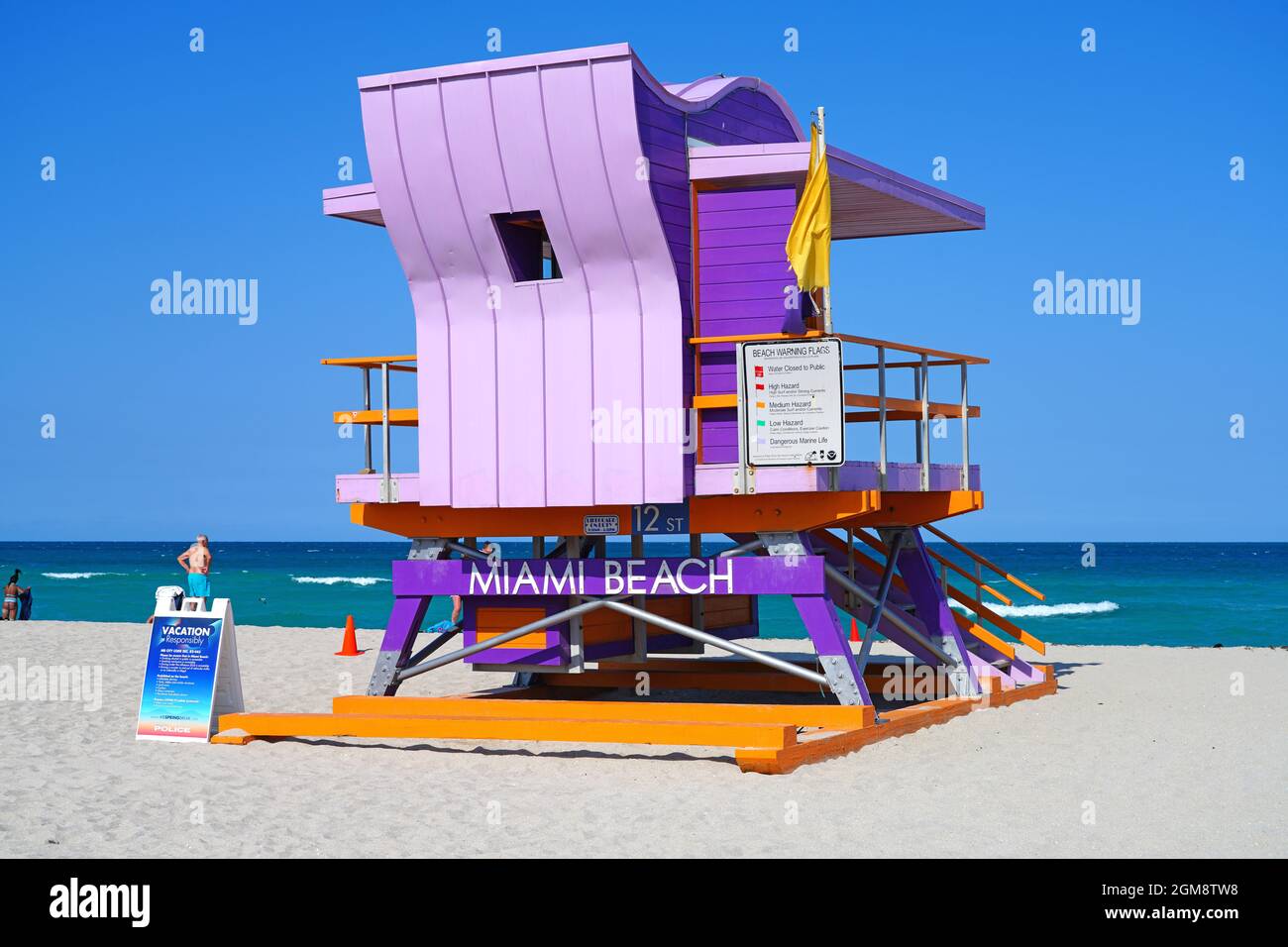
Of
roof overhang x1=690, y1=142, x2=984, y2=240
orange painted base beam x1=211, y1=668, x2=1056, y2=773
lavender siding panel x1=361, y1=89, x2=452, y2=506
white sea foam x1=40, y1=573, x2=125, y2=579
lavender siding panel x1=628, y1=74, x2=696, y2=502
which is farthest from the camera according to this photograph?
white sea foam x1=40, y1=573, x2=125, y2=579

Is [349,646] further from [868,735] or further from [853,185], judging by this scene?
[853,185]

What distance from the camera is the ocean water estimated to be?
48375 mm

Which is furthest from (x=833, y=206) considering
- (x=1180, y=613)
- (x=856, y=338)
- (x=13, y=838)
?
(x=1180, y=613)

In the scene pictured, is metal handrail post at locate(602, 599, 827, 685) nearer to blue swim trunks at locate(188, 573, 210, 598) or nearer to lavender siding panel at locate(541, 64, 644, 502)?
lavender siding panel at locate(541, 64, 644, 502)

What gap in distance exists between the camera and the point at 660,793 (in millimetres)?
10930

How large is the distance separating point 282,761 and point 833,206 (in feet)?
23.4

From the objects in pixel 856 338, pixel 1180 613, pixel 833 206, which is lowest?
pixel 1180 613

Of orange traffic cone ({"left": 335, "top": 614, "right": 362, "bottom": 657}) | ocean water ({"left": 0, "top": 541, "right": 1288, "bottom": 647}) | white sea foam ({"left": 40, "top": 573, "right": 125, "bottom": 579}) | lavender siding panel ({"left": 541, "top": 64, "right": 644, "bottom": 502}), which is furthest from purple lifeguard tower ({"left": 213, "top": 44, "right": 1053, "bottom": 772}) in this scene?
white sea foam ({"left": 40, "top": 573, "right": 125, "bottom": 579})

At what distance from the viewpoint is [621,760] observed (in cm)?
1238

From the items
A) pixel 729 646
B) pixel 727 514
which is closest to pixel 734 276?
pixel 727 514

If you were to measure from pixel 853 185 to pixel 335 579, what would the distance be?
230 feet

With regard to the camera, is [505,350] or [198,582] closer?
[505,350]

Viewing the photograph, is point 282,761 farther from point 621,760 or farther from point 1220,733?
point 1220,733

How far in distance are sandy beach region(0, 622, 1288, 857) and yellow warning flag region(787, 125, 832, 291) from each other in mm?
3788
